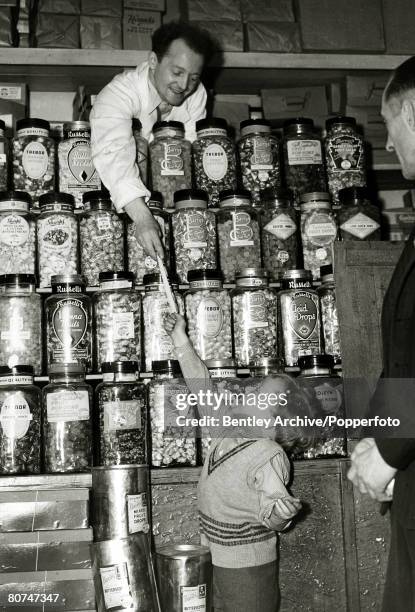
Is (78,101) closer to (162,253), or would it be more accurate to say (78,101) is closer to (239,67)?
(239,67)

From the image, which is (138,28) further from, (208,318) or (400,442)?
(400,442)

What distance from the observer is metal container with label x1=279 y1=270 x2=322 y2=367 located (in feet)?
6.56

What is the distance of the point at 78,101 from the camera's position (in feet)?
8.27

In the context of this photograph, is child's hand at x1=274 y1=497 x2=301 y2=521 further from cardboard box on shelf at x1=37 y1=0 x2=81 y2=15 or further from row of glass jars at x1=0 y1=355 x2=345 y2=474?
cardboard box on shelf at x1=37 y1=0 x2=81 y2=15

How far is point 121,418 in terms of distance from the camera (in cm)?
183

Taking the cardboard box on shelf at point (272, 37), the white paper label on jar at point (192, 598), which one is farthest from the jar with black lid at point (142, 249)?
the white paper label on jar at point (192, 598)

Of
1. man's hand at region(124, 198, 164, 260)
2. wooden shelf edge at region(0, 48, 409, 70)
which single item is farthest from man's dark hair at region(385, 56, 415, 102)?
wooden shelf edge at region(0, 48, 409, 70)

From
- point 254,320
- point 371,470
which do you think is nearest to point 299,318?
point 254,320

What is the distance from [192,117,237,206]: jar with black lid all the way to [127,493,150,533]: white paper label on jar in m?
0.87

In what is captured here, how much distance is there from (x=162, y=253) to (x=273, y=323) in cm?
35

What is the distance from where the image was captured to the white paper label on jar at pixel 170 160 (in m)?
2.13

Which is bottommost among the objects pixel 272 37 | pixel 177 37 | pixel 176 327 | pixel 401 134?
pixel 176 327

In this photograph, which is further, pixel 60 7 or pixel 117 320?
pixel 60 7

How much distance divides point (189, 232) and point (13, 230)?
1.54ft
